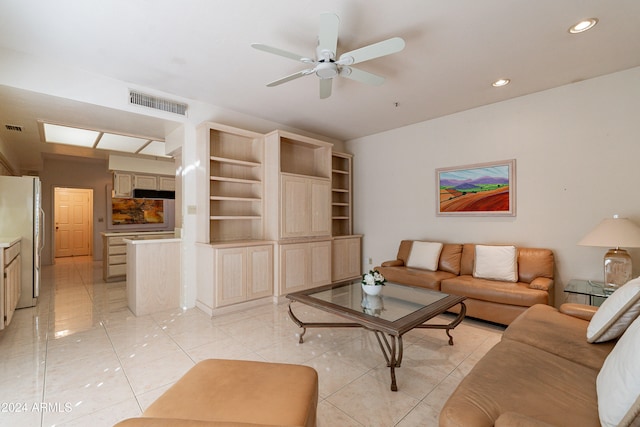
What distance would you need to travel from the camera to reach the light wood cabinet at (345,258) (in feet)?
15.8

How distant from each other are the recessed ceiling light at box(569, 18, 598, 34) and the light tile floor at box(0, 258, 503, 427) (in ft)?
8.94

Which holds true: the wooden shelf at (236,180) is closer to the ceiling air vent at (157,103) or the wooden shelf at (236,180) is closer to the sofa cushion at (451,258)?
the ceiling air vent at (157,103)

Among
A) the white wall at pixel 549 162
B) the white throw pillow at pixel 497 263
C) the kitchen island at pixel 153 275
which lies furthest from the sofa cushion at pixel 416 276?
the kitchen island at pixel 153 275

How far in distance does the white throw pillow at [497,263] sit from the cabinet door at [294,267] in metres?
2.23

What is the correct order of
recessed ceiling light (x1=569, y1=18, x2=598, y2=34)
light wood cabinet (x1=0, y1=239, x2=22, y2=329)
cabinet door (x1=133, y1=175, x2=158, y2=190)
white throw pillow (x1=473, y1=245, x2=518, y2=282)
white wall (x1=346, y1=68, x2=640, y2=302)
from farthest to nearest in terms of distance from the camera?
cabinet door (x1=133, y1=175, x2=158, y2=190)
white throw pillow (x1=473, y1=245, x2=518, y2=282)
white wall (x1=346, y1=68, x2=640, y2=302)
light wood cabinet (x1=0, y1=239, x2=22, y2=329)
recessed ceiling light (x1=569, y1=18, x2=598, y2=34)

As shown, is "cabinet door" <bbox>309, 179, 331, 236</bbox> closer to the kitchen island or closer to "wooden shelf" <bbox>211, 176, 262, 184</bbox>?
"wooden shelf" <bbox>211, 176, 262, 184</bbox>

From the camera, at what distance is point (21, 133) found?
407 centimetres

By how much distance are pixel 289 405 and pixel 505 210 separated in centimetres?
361

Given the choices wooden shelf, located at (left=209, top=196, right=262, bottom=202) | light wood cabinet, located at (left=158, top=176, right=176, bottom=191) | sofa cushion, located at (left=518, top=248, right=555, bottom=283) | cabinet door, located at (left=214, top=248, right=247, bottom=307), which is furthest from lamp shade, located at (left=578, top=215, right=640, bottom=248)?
light wood cabinet, located at (left=158, top=176, right=176, bottom=191)

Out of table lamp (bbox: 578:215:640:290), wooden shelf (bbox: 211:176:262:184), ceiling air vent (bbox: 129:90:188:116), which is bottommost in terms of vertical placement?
table lamp (bbox: 578:215:640:290)

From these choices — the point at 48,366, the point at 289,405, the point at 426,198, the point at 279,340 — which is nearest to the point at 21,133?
the point at 48,366

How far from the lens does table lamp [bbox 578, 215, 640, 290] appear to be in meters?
2.51

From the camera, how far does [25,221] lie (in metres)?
3.72

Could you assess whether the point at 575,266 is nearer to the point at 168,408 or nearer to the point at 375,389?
the point at 375,389
